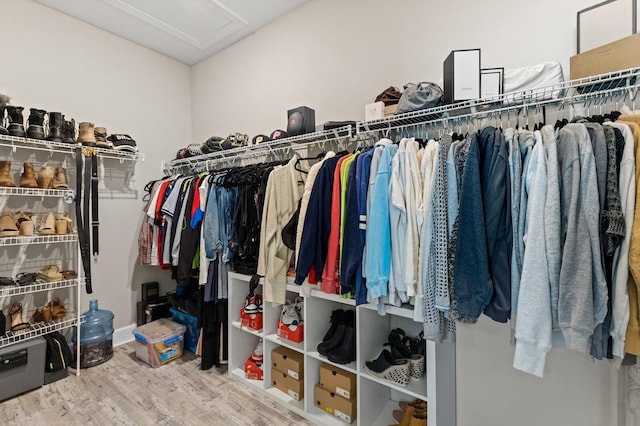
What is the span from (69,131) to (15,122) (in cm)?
32

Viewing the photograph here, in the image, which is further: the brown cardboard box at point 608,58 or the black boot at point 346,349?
the black boot at point 346,349

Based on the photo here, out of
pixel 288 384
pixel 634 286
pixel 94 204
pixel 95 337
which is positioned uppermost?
pixel 94 204

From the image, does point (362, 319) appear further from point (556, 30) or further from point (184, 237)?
point (556, 30)

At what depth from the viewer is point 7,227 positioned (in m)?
2.12

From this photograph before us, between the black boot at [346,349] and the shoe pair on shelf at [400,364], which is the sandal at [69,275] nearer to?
the black boot at [346,349]

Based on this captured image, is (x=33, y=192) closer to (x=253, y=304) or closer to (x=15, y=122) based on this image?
(x=15, y=122)

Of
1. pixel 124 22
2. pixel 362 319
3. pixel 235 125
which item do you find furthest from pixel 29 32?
pixel 362 319

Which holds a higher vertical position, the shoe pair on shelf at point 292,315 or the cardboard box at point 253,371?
the shoe pair on shelf at point 292,315

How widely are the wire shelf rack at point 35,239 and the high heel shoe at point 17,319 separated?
477 mm

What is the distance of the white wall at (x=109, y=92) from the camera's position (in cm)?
243

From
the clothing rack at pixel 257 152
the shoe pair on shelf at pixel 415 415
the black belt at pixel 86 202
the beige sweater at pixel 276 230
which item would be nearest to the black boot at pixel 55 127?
the black belt at pixel 86 202

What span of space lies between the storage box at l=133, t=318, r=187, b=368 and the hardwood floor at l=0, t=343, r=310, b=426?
0.09 m

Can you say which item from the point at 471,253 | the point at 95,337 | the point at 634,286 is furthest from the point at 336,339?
the point at 95,337

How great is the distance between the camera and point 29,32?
244 centimetres
